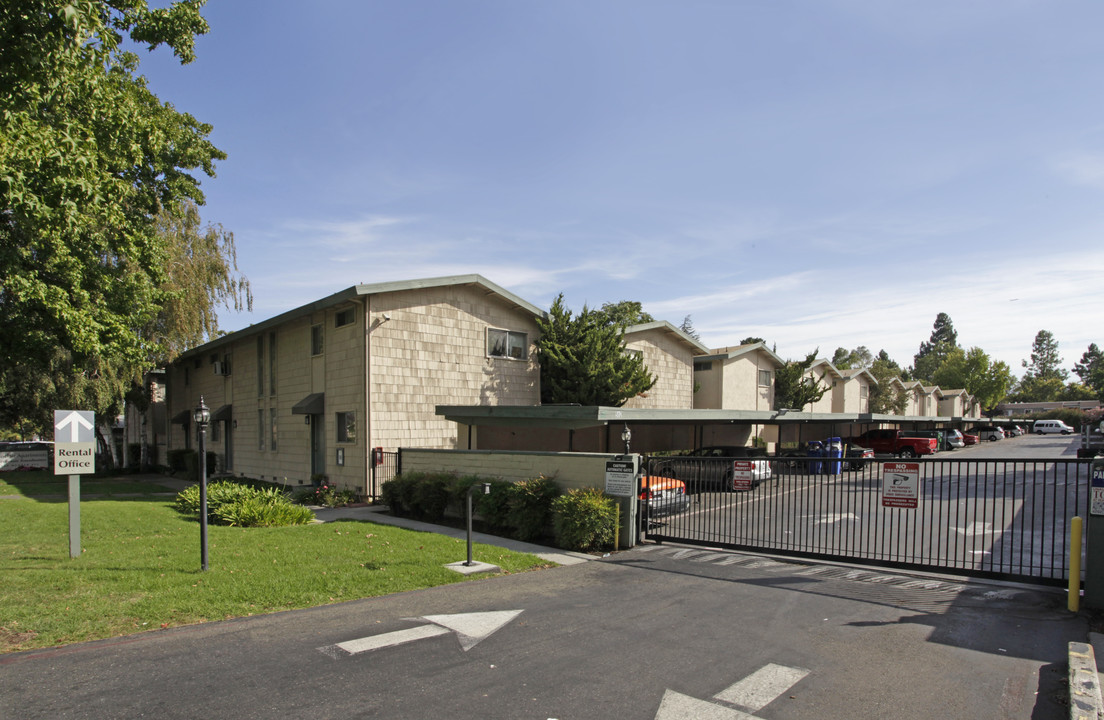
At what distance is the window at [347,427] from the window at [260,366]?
670cm

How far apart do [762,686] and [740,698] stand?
0.36 metres

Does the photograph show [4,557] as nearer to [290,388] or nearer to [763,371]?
[290,388]

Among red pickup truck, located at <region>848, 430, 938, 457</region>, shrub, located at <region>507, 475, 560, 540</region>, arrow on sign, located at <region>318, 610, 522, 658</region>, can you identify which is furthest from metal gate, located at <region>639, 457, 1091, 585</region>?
red pickup truck, located at <region>848, 430, 938, 457</region>

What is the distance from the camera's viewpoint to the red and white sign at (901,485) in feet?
30.8

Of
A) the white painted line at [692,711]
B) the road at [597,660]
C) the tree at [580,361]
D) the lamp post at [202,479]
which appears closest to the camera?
the white painted line at [692,711]

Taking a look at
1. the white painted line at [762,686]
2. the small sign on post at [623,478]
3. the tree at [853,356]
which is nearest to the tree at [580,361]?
the small sign on post at [623,478]

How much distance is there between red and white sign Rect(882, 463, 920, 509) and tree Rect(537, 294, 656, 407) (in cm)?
1389

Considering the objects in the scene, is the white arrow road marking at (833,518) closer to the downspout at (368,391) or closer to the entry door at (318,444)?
the downspout at (368,391)

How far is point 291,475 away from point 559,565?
50.1 ft

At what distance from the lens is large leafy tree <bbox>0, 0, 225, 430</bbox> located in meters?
8.28

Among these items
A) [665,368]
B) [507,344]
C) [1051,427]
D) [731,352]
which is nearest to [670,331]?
[665,368]

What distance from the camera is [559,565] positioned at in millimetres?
10562

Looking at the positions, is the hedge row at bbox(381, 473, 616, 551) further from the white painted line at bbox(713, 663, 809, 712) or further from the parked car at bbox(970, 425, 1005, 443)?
the parked car at bbox(970, 425, 1005, 443)

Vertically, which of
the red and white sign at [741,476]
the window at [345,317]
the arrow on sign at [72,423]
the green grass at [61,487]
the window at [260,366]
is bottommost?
the green grass at [61,487]
